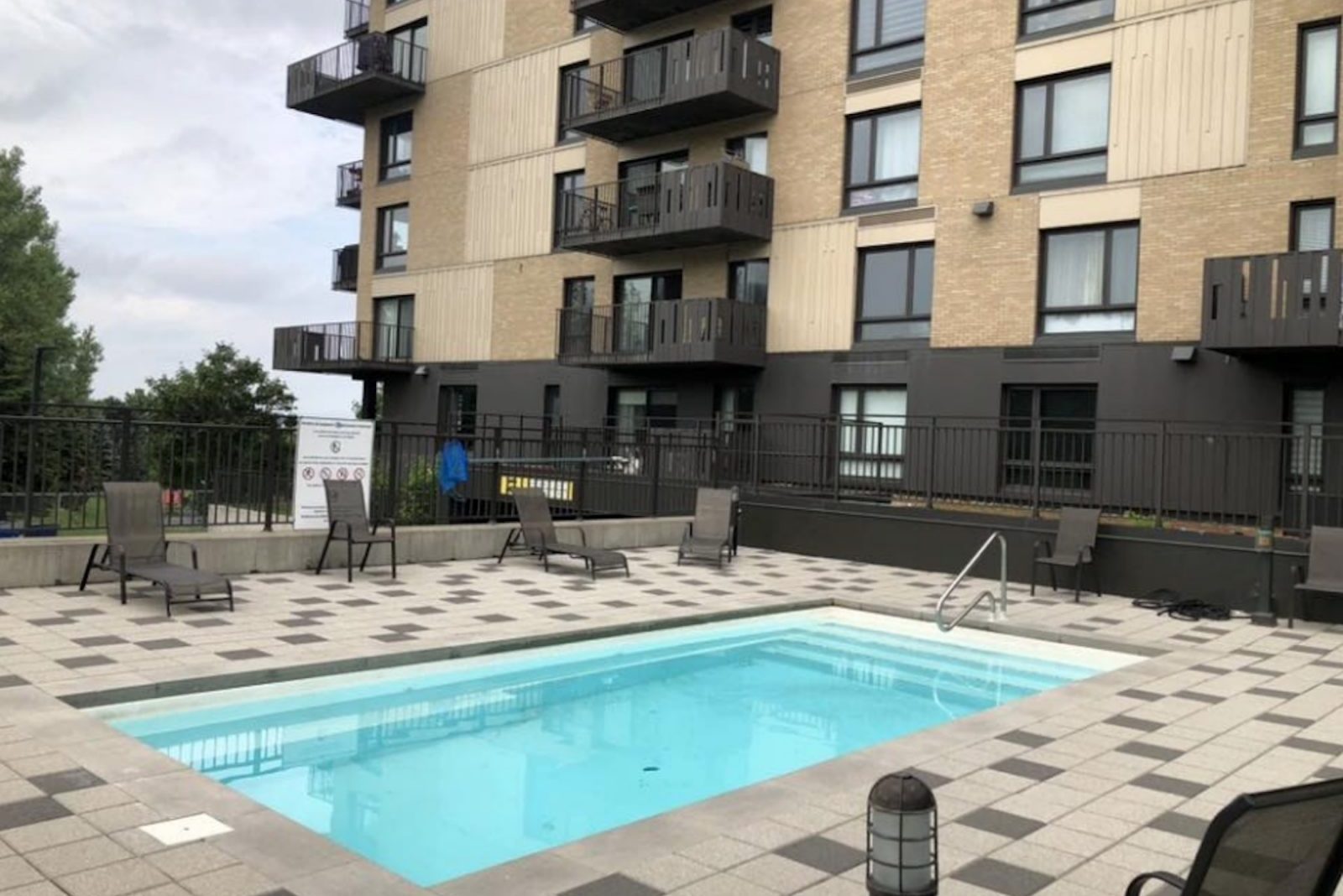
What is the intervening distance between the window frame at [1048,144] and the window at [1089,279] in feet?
2.90

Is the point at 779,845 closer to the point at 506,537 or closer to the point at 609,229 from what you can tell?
the point at 506,537

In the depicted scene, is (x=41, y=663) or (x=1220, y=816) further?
(x=41, y=663)

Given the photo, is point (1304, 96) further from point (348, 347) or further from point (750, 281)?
point (348, 347)

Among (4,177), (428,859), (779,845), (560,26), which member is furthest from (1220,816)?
(4,177)

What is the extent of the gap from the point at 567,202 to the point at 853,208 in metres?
8.20

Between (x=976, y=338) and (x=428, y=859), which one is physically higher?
(x=976, y=338)

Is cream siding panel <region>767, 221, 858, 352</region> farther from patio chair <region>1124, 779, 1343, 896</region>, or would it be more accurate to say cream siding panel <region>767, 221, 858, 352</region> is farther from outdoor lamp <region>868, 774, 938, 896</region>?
patio chair <region>1124, 779, 1343, 896</region>

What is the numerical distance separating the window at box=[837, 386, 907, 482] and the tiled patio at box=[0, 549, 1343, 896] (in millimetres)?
7932

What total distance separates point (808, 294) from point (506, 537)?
1021 cm

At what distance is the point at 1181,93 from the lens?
1714 centimetres

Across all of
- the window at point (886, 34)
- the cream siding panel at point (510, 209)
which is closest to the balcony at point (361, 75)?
the cream siding panel at point (510, 209)

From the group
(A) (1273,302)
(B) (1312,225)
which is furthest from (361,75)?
(A) (1273,302)

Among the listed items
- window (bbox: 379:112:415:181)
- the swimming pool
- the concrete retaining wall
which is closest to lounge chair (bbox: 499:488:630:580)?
the concrete retaining wall

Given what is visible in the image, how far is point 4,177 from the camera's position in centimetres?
4219
